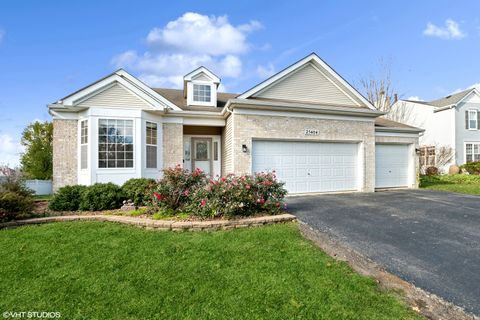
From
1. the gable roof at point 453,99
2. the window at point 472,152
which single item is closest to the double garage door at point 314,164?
the gable roof at point 453,99

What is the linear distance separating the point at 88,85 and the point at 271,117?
24.7ft

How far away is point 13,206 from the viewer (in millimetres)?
6215

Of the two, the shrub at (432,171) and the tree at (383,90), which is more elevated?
the tree at (383,90)

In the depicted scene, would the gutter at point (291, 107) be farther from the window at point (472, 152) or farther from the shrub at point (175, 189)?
the window at point (472, 152)

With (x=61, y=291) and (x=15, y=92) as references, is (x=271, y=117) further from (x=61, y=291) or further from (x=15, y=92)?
(x=15, y=92)

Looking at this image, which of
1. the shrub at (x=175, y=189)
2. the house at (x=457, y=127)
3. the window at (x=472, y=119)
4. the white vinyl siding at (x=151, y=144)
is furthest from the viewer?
the window at (x=472, y=119)

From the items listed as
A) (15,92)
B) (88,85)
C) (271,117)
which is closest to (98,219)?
(88,85)

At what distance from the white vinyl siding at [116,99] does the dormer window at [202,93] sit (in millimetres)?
2772

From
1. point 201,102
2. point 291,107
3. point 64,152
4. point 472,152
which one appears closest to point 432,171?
point 472,152

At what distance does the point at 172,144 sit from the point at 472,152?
989 inches

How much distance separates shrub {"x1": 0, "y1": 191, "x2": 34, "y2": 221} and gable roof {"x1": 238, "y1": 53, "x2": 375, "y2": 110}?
26.5 ft

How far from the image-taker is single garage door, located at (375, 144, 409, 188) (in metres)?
12.2

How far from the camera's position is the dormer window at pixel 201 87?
11.8m

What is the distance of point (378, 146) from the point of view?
12211mm
